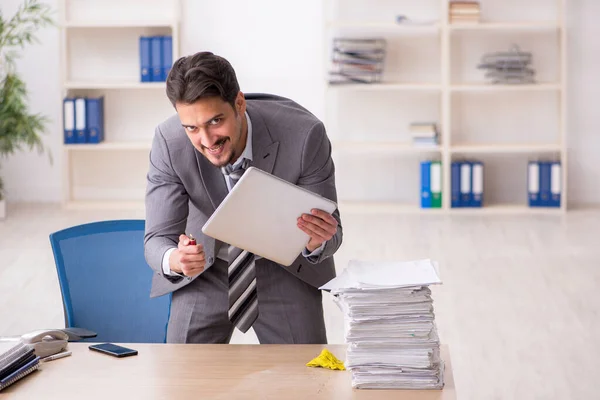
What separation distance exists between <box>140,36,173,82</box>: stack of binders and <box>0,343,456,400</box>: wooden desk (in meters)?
5.19

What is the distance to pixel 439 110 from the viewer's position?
7.71m

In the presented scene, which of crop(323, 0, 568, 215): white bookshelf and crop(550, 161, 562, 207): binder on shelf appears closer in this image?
crop(550, 161, 562, 207): binder on shelf

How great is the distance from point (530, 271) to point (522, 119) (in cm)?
234

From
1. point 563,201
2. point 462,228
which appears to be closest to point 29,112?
point 462,228

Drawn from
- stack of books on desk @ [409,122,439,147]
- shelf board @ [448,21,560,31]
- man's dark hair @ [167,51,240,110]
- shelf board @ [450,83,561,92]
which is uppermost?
shelf board @ [448,21,560,31]

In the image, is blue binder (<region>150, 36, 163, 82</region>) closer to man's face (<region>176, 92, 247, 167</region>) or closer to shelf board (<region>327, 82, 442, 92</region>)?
shelf board (<region>327, 82, 442, 92</region>)

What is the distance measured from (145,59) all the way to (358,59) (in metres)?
1.65

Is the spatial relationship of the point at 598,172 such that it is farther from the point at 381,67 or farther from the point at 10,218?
the point at 10,218

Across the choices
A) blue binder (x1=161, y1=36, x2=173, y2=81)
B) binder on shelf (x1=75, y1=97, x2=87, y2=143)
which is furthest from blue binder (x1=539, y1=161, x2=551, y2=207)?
binder on shelf (x1=75, y1=97, x2=87, y2=143)

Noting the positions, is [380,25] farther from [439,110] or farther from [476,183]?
[476,183]

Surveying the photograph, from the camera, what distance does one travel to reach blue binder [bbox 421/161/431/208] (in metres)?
7.43

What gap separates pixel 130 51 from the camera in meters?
7.74

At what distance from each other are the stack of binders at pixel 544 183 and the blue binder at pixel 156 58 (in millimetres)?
2975

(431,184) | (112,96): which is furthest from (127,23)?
(431,184)
